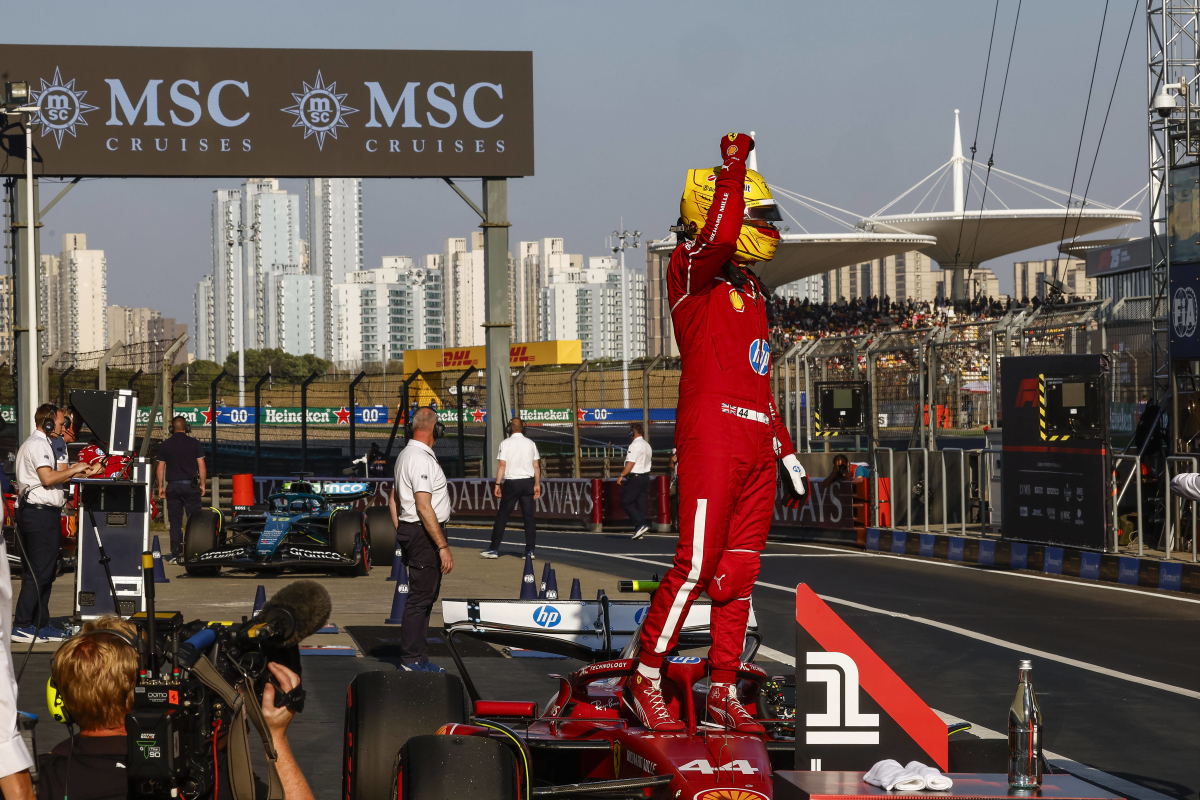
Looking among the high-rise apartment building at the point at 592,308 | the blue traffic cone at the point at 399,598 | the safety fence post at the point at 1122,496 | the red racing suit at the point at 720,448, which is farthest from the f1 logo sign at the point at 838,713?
the high-rise apartment building at the point at 592,308

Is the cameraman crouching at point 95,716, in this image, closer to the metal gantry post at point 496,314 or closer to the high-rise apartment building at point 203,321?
the metal gantry post at point 496,314

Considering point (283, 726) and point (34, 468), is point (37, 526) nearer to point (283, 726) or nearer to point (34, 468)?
point (34, 468)

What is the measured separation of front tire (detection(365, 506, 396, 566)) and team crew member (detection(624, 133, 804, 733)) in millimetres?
10027

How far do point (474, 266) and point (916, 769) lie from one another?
16191 cm

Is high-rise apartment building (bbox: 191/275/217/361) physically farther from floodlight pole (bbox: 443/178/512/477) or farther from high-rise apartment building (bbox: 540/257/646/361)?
floodlight pole (bbox: 443/178/512/477)

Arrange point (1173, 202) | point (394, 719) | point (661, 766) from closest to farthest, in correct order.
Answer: point (661, 766) → point (394, 719) → point (1173, 202)

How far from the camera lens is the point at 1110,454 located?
13398 mm

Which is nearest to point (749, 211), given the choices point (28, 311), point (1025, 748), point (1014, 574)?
point (1025, 748)

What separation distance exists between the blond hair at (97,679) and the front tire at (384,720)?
3.14 ft

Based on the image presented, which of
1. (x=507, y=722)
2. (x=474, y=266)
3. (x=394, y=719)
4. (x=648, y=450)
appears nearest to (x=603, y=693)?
(x=507, y=722)

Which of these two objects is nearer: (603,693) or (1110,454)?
(603,693)

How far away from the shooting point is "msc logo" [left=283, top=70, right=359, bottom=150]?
22.5 m

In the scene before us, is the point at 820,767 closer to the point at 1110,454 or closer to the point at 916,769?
the point at 916,769

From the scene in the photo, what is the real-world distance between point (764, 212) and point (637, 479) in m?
14.1
